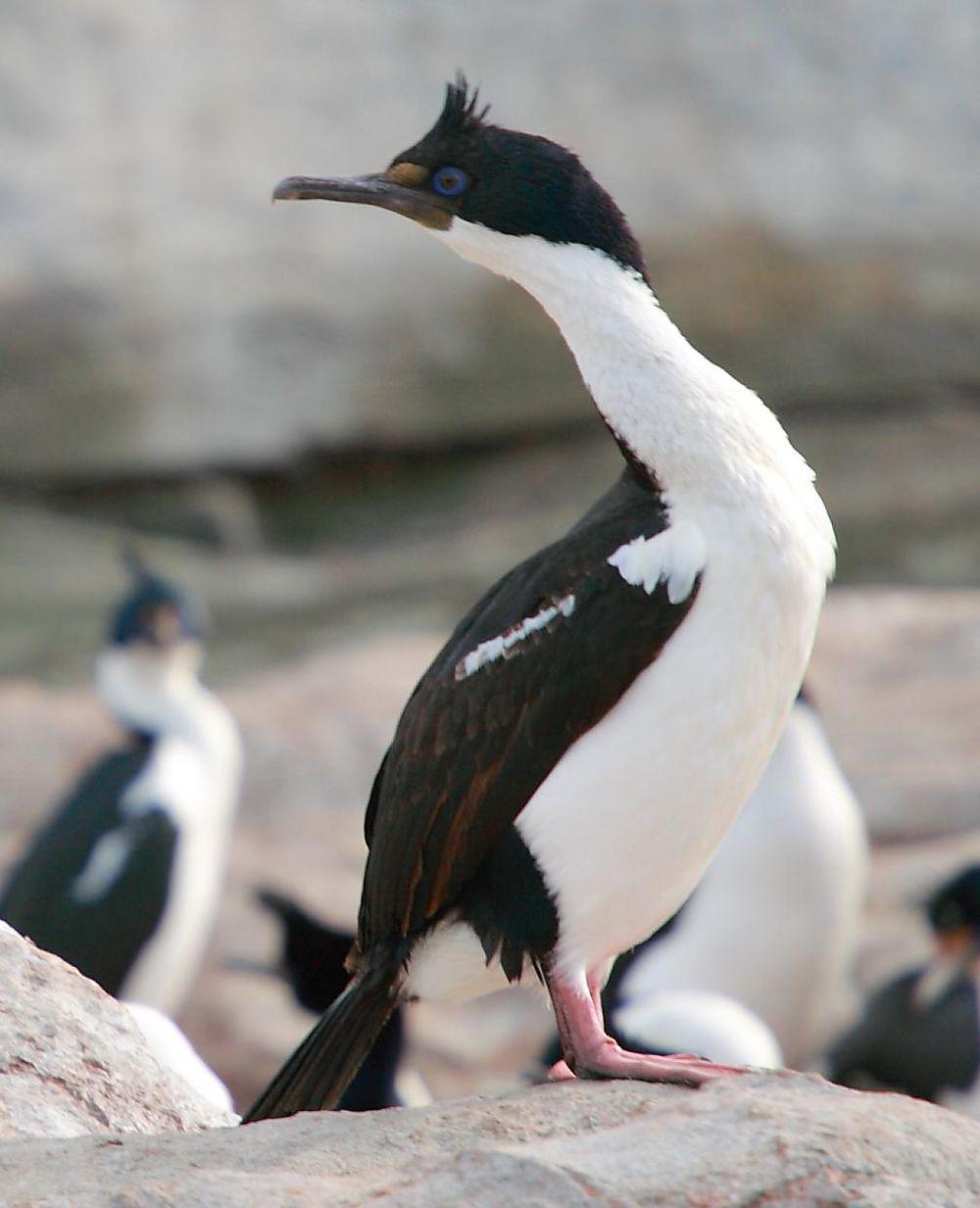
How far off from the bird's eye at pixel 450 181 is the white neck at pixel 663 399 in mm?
101

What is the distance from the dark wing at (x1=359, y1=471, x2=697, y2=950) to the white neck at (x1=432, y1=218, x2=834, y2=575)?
0.29 feet

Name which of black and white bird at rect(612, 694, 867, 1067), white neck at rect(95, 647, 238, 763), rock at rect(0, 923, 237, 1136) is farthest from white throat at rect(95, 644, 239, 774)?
rock at rect(0, 923, 237, 1136)

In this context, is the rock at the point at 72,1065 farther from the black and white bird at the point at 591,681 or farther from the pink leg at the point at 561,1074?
the pink leg at the point at 561,1074


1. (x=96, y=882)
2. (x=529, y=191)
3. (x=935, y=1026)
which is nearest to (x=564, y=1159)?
(x=529, y=191)

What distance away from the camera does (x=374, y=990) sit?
3043 mm

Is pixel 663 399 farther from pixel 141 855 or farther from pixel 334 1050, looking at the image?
pixel 141 855

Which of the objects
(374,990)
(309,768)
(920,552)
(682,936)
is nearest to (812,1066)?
(682,936)

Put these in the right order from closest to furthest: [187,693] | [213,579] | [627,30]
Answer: [187,693], [213,579], [627,30]

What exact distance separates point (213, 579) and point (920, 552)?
404 cm

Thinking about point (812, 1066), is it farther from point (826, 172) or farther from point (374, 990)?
point (826, 172)

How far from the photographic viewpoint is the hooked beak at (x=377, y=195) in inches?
121

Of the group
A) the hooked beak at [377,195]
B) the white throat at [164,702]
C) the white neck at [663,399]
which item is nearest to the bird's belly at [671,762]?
the white neck at [663,399]

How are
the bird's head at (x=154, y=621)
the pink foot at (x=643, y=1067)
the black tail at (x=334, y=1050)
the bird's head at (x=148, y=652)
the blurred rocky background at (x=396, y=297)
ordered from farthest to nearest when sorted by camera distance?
1. the blurred rocky background at (x=396, y=297)
2. the bird's head at (x=154, y=621)
3. the bird's head at (x=148, y=652)
4. the black tail at (x=334, y=1050)
5. the pink foot at (x=643, y=1067)

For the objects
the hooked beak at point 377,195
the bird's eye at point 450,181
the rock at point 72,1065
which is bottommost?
the rock at point 72,1065
